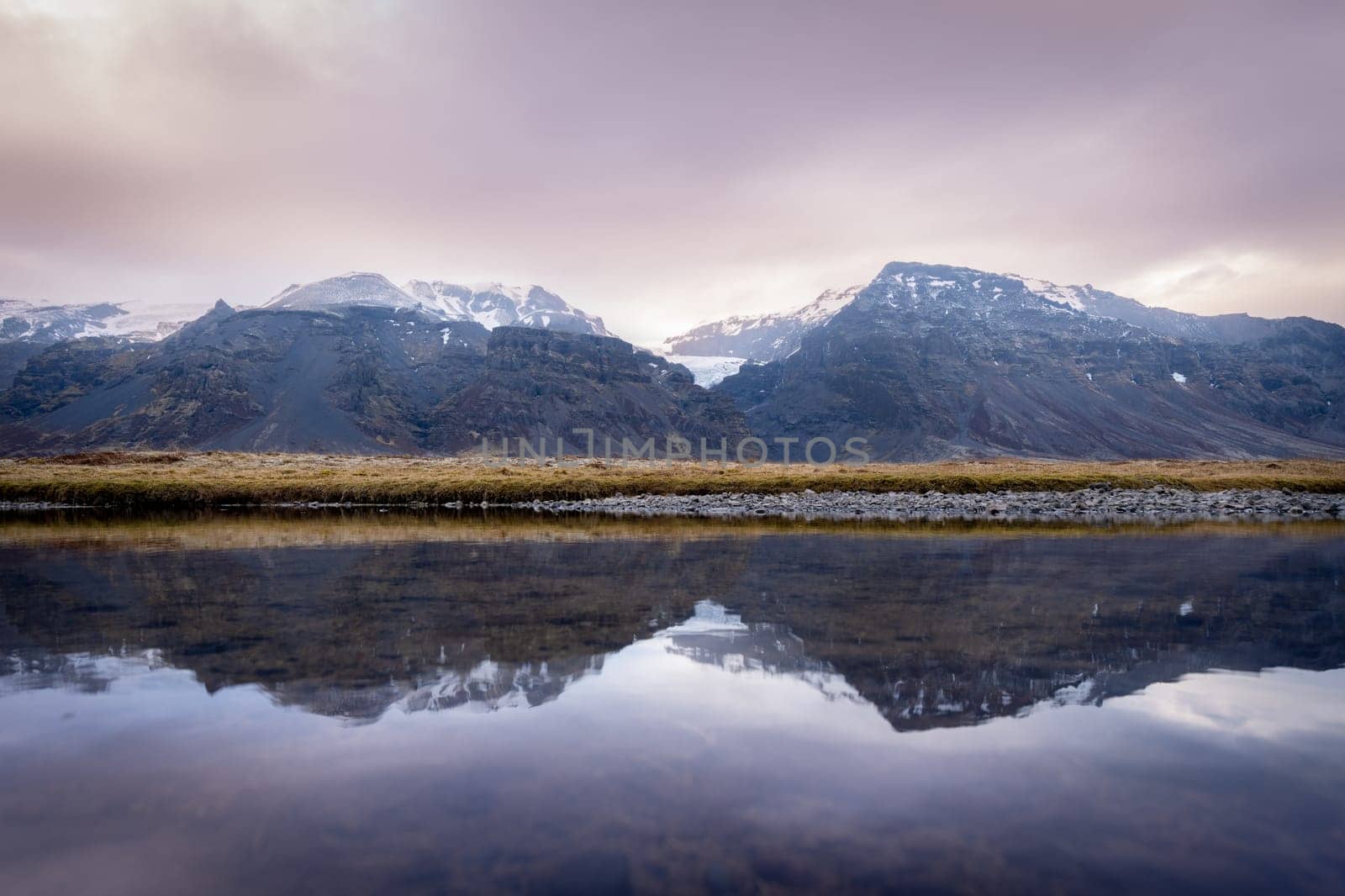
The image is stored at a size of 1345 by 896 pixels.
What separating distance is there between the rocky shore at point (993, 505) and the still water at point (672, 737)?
23.5 meters

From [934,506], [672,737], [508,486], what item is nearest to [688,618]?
[672,737]

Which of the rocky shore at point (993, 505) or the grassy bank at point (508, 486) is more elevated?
the grassy bank at point (508, 486)

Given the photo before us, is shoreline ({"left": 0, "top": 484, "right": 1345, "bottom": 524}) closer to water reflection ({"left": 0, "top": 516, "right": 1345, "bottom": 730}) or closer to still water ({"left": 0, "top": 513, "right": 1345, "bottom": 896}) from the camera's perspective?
water reflection ({"left": 0, "top": 516, "right": 1345, "bottom": 730})

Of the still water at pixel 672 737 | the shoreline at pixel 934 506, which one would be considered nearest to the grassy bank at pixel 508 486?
the shoreline at pixel 934 506

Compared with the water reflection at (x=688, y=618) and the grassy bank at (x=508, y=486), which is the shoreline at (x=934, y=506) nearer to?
the grassy bank at (x=508, y=486)

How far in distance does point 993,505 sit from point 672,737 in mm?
38201

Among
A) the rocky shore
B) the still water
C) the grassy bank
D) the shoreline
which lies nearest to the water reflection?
the still water

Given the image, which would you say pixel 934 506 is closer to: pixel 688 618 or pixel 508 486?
pixel 508 486

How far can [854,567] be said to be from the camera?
64.7 ft

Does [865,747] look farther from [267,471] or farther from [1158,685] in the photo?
[267,471]

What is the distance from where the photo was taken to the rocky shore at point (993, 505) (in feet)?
129

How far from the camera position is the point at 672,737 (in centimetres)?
789

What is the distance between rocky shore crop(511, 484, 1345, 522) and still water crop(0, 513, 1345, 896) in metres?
23.5

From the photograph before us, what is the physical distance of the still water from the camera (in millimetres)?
5469
